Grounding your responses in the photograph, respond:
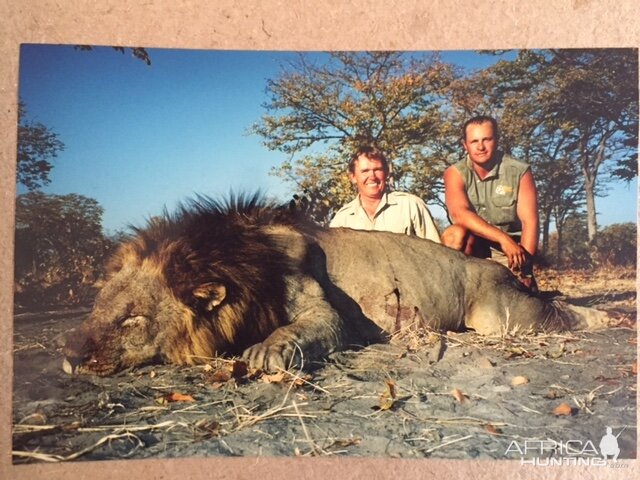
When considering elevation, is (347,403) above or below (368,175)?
below

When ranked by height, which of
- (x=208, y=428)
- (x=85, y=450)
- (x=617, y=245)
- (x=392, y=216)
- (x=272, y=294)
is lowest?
(x=85, y=450)

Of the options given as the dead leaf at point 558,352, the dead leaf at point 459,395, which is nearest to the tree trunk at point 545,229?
the dead leaf at point 558,352

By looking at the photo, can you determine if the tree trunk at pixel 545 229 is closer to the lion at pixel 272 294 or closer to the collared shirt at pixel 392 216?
the lion at pixel 272 294

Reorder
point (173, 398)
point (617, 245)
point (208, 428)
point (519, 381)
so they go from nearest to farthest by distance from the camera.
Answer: point (208, 428) → point (173, 398) → point (519, 381) → point (617, 245)

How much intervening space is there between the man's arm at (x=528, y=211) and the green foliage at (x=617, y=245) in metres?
0.43

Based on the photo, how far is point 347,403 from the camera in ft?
13.0

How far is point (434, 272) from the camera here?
4758 mm

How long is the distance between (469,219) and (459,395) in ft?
4.08

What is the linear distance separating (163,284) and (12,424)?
4.21 ft

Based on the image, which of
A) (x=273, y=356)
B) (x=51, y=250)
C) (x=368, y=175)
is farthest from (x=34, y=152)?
(x=368, y=175)

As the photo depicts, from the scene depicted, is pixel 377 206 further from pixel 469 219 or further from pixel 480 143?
pixel 480 143

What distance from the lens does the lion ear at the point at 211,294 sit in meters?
4.31

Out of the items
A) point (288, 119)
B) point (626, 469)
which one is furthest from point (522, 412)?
point (288, 119)

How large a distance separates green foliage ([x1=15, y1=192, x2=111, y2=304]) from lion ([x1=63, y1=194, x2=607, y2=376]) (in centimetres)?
21
